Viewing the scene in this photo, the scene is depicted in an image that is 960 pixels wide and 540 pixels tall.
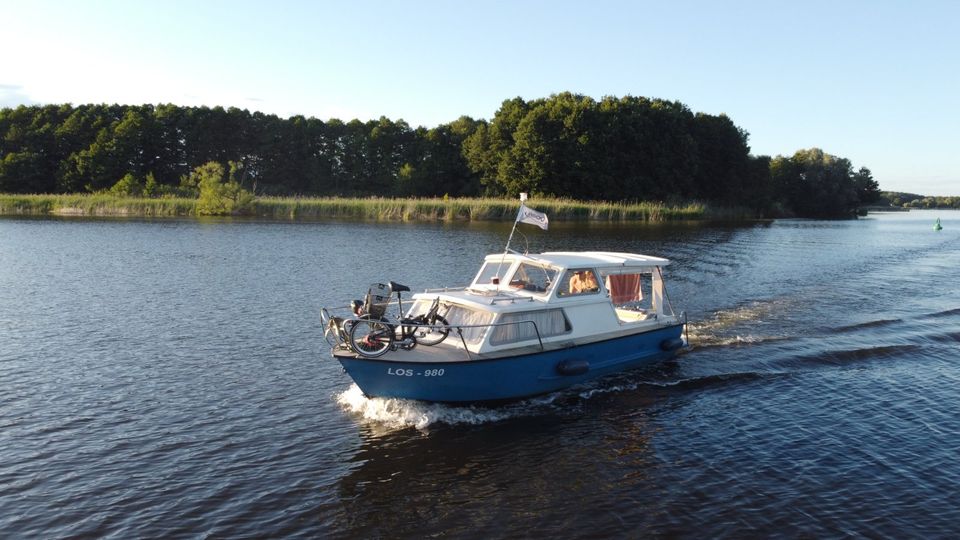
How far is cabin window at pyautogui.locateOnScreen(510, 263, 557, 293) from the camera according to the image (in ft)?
59.4

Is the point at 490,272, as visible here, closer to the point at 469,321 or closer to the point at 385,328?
the point at 469,321

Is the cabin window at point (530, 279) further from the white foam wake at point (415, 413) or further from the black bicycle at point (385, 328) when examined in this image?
the white foam wake at point (415, 413)

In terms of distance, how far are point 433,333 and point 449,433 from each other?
2814 millimetres

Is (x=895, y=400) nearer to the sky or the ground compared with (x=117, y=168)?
nearer to the ground

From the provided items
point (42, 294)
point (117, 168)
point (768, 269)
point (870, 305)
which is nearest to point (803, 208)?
point (768, 269)

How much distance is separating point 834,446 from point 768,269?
2788 centimetres

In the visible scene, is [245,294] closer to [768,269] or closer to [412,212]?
[768,269]

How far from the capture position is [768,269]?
4003 cm

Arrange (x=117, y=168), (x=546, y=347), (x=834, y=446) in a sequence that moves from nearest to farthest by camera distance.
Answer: (x=834, y=446) → (x=546, y=347) → (x=117, y=168)

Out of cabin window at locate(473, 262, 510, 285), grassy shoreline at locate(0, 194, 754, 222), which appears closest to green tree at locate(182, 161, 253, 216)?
grassy shoreline at locate(0, 194, 754, 222)

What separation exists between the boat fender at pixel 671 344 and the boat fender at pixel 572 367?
3.90m

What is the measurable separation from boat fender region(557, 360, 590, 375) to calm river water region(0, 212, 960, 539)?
31.6 inches

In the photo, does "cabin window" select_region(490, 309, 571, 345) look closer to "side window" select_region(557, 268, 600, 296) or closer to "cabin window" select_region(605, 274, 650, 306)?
"side window" select_region(557, 268, 600, 296)

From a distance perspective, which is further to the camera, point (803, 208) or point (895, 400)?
point (803, 208)
